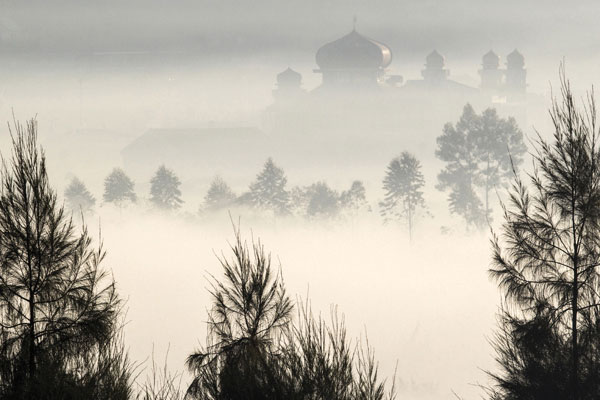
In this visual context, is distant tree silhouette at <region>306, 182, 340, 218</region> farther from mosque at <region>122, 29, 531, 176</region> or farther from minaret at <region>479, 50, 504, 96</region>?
minaret at <region>479, 50, 504, 96</region>

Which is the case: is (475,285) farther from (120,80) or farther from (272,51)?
(272,51)

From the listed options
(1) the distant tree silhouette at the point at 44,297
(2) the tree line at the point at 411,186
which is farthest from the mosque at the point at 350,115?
(1) the distant tree silhouette at the point at 44,297

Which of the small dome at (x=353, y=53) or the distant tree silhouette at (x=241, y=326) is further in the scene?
the small dome at (x=353, y=53)

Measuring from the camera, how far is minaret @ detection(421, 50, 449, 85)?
112 m

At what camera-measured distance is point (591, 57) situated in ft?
543

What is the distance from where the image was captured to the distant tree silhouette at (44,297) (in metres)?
11.0

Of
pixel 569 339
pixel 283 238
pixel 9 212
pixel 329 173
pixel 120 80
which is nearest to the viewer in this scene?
pixel 9 212

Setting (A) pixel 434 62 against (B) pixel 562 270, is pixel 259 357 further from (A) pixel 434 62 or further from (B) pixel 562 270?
(A) pixel 434 62

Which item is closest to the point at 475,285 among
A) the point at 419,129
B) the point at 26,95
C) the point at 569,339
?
the point at 569,339

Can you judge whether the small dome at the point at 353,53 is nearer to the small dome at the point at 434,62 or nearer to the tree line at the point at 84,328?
the small dome at the point at 434,62

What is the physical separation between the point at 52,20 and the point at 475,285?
142 meters

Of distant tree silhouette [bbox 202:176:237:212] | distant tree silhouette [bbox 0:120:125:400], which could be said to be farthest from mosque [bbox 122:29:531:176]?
distant tree silhouette [bbox 0:120:125:400]

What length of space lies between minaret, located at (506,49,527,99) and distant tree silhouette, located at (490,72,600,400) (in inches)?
3921

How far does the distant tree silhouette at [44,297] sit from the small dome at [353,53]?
10319cm
